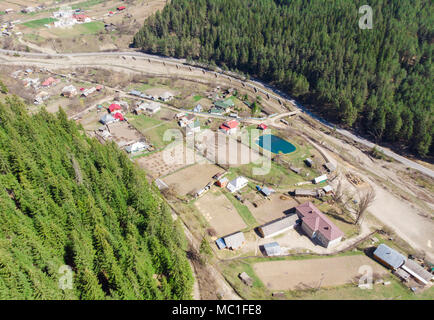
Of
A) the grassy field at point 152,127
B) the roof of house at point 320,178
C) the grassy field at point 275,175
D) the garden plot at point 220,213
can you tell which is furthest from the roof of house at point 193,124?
the roof of house at point 320,178

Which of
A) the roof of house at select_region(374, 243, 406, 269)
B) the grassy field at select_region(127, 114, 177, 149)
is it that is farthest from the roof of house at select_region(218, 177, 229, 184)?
the roof of house at select_region(374, 243, 406, 269)

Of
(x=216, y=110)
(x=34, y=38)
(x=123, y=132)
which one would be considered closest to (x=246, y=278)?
(x=123, y=132)

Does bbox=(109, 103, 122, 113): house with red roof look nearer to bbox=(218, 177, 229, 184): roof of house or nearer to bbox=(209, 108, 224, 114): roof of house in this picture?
bbox=(209, 108, 224, 114): roof of house

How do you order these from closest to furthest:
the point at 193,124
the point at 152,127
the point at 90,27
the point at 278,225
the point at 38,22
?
1. the point at 278,225
2. the point at 193,124
3. the point at 152,127
4. the point at 90,27
5. the point at 38,22

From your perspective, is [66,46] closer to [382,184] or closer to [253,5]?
[253,5]

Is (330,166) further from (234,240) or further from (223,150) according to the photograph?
(234,240)

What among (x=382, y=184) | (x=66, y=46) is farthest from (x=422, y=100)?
(x=66, y=46)
